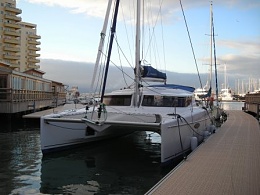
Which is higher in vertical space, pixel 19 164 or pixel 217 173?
pixel 217 173

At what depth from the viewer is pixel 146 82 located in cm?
1603

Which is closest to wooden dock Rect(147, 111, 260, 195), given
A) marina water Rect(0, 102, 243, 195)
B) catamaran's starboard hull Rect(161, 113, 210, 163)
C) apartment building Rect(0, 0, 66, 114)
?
catamaran's starboard hull Rect(161, 113, 210, 163)

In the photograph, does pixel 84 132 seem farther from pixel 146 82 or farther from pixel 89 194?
pixel 89 194

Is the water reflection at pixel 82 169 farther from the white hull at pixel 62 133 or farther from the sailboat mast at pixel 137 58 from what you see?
the sailboat mast at pixel 137 58

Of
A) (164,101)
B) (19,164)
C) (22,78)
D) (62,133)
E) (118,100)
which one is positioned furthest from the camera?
(22,78)

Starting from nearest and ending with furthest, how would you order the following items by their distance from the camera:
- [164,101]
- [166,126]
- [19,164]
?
1. [166,126]
2. [19,164]
3. [164,101]

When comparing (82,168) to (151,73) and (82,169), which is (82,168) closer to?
(82,169)

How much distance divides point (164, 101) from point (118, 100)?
2302mm

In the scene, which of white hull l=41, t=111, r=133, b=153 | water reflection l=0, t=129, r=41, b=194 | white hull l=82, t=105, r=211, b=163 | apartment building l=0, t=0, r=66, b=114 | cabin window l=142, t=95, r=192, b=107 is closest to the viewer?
water reflection l=0, t=129, r=41, b=194

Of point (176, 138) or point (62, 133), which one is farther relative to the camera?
point (62, 133)

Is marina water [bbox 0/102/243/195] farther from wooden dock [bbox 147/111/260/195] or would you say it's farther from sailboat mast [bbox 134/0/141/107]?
sailboat mast [bbox 134/0/141/107]

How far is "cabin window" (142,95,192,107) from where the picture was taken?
1438 centimetres

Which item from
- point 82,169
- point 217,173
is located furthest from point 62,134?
point 217,173

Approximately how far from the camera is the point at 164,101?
14.5 metres
